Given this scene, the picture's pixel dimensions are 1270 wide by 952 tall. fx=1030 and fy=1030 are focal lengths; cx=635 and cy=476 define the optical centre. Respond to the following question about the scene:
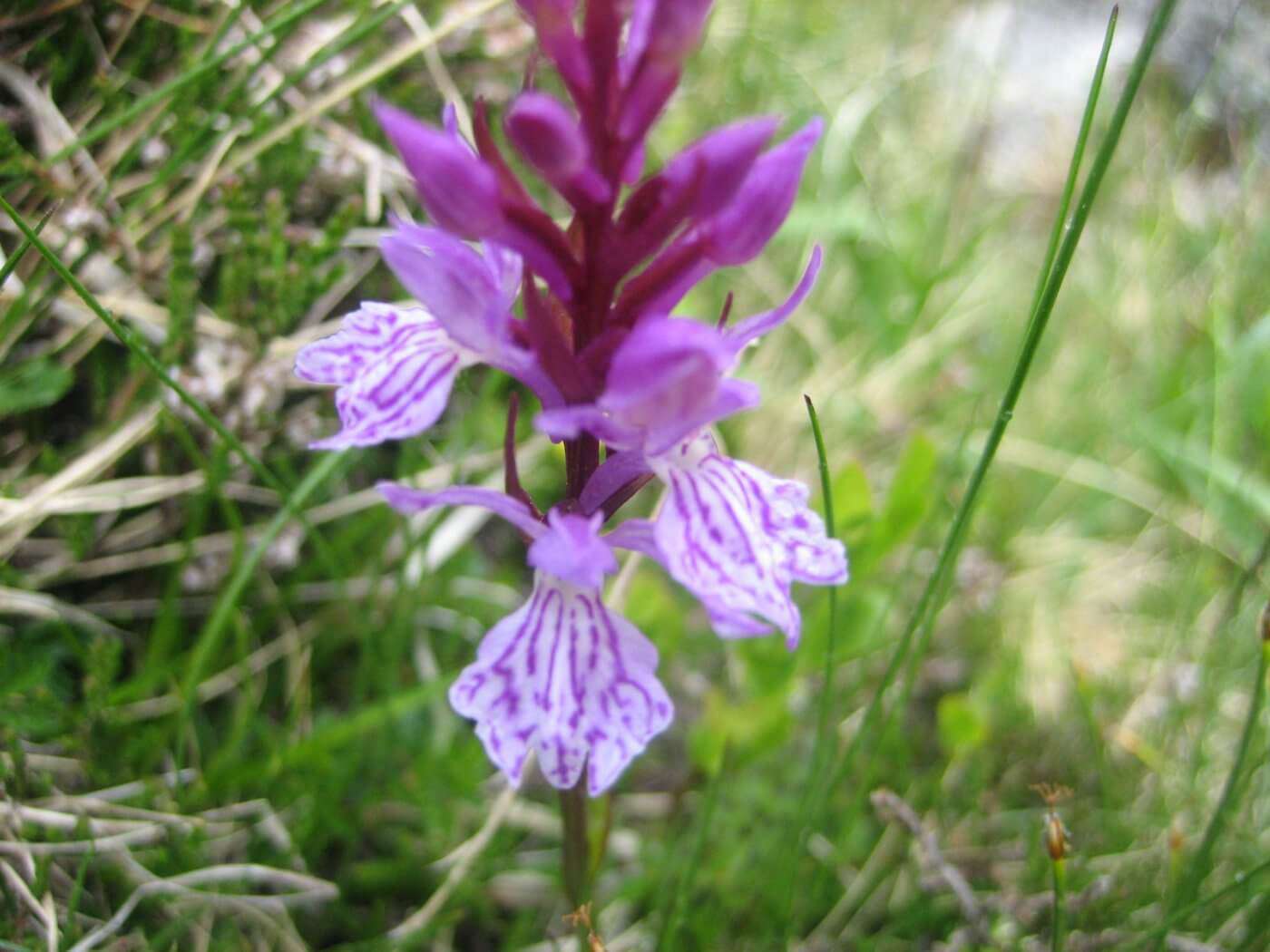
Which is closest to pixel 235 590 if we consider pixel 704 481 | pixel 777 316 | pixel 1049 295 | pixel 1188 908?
pixel 704 481

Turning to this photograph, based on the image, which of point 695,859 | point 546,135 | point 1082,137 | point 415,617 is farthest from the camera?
point 415,617

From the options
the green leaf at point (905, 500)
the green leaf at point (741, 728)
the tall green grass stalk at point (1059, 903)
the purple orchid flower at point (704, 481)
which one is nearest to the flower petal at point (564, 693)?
the purple orchid flower at point (704, 481)

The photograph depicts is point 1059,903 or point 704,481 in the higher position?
point 704,481

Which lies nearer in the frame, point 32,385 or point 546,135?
point 546,135

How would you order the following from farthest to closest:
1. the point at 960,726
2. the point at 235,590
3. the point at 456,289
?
the point at 960,726 → the point at 235,590 → the point at 456,289

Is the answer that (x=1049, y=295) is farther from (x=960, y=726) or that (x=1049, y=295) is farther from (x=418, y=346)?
(x=960, y=726)

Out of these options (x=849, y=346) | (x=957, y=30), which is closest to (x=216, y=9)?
(x=849, y=346)

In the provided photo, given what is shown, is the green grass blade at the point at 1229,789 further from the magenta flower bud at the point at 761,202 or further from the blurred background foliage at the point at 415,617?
the magenta flower bud at the point at 761,202

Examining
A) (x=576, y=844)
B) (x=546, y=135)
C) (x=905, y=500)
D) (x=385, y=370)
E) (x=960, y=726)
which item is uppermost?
(x=546, y=135)
